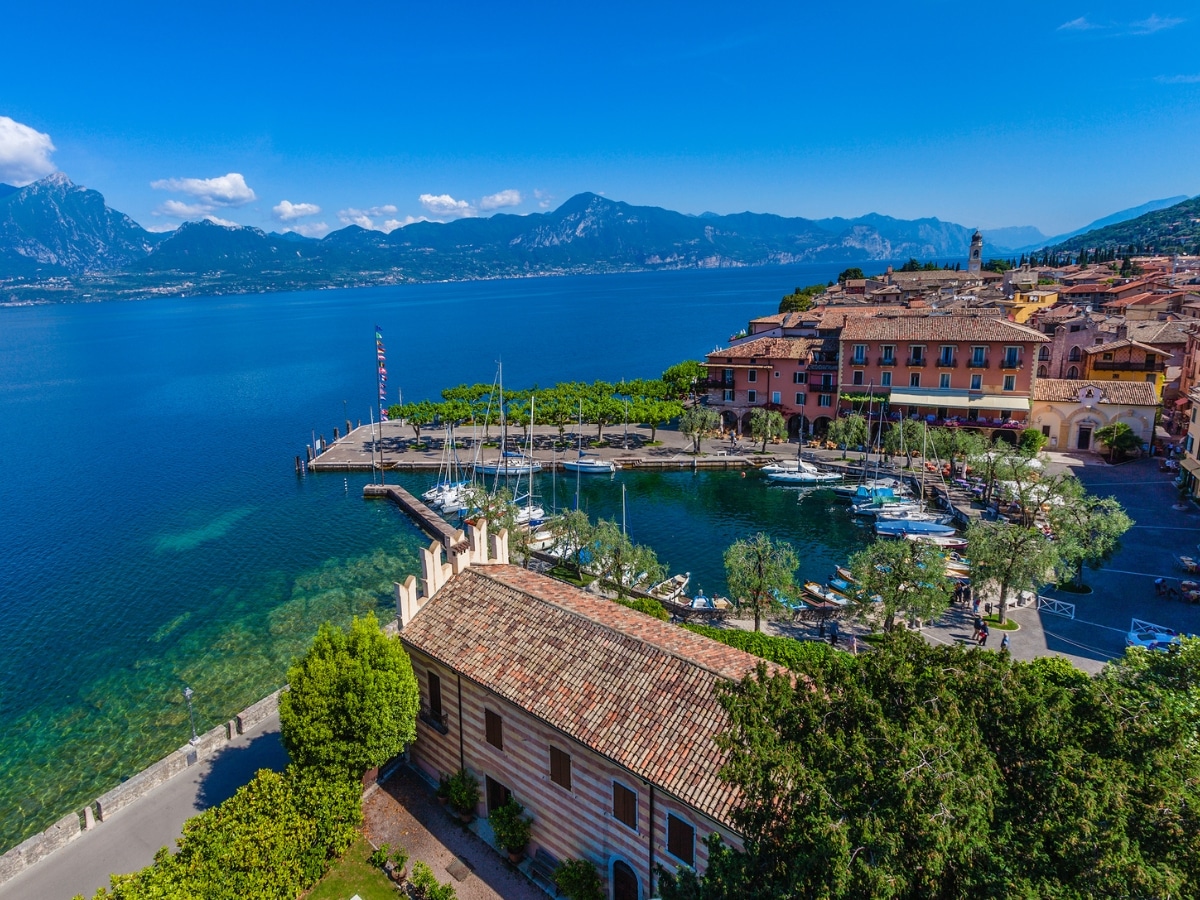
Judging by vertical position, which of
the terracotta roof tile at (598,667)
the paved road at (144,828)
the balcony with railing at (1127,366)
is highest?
the balcony with railing at (1127,366)

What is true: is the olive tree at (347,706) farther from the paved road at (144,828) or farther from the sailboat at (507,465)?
the sailboat at (507,465)

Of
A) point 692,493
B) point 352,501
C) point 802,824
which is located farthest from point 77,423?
point 802,824

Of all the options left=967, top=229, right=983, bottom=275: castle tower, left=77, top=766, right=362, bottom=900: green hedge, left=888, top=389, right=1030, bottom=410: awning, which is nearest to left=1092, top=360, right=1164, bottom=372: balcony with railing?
left=888, top=389, right=1030, bottom=410: awning

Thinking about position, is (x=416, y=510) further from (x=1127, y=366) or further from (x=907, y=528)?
(x=1127, y=366)

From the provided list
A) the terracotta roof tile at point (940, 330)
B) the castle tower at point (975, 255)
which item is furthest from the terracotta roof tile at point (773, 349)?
the castle tower at point (975, 255)

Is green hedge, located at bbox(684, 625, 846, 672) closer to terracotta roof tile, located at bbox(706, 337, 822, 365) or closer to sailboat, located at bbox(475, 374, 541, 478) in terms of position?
sailboat, located at bbox(475, 374, 541, 478)

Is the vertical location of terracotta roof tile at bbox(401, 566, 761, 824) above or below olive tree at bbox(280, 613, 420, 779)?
above
